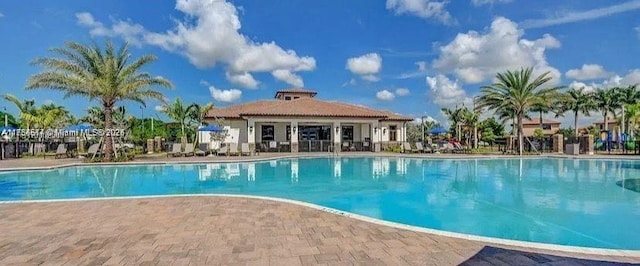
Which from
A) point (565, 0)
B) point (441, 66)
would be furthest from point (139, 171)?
point (441, 66)

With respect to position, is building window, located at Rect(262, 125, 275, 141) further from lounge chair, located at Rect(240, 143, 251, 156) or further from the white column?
lounge chair, located at Rect(240, 143, 251, 156)

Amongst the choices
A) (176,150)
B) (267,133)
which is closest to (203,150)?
(176,150)

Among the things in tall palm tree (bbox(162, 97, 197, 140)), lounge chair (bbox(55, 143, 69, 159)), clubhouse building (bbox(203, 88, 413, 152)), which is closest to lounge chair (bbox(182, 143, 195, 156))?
clubhouse building (bbox(203, 88, 413, 152))

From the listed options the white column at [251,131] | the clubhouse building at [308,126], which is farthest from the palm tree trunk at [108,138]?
the white column at [251,131]

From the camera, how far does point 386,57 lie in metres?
31.1

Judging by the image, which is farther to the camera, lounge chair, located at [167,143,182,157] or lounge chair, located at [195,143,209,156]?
lounge chair, located at [195,143,209,156]

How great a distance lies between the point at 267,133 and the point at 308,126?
12.0ft

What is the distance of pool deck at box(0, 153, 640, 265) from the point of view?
3.91 meters

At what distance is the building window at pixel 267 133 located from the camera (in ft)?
95.2

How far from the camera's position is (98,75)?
18.3 m

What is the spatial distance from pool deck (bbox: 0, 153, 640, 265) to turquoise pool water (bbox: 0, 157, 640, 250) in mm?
2114

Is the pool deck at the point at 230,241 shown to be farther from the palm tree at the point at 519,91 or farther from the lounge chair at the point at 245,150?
the palm tree at the point at 519,91

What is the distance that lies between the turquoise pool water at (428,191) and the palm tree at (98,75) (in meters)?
3.95

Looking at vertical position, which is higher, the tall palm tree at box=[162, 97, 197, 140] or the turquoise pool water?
the tall palm tree at box=[162, 97, 197, 140]
